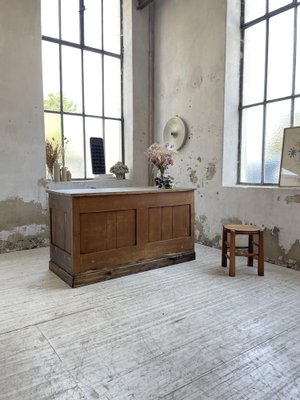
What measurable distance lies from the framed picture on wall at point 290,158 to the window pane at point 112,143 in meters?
3.06

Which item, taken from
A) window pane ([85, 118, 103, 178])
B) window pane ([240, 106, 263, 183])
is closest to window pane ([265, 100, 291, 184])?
window pane ([240, 106, 263, 183])

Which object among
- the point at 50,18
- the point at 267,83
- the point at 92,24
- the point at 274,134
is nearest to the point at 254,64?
the point at 267,83

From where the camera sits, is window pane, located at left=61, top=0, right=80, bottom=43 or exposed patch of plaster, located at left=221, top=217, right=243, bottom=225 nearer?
exposed patch of plaster, located at left=221, top=217, right=243, bottom=225

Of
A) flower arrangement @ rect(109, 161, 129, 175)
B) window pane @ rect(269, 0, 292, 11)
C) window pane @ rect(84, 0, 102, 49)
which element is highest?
window pane @ rect(84, 0, 102, 49)

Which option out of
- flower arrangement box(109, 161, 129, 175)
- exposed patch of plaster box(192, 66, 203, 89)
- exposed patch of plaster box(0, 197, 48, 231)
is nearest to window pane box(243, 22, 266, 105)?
exposed patch of plaster box(192, 66, 203, 89)

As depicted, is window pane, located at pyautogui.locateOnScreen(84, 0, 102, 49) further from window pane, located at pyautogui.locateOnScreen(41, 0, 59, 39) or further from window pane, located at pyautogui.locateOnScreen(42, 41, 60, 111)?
window pane, located at pyautogui.locateOnScreen(42, 41, 60, 111)

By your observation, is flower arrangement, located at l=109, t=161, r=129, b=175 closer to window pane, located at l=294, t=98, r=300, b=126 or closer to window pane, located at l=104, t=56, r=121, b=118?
window pane, located at l=104, t=56, r=121, b=118

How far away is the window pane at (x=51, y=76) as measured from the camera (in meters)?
4.64

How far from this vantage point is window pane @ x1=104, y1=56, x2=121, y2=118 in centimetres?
533

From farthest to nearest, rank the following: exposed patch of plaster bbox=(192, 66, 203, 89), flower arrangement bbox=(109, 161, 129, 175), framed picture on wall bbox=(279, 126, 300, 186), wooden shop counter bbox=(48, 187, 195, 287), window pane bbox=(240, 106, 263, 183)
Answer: flower arrangement bbox=(109, 161, 129, 175)
exposed patch of plaster bbox=(192, 66, 203, 89)
window pane bbox=(240, 106, 263, 183)
framed picture on wall bbox=(279, 126, 300, 186)
wooden shop counter bbox=(48, 187, 195, 287)

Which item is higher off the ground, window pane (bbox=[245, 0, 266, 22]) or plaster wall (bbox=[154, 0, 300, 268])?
window pane (bbox=[245, 0, 266, 22])

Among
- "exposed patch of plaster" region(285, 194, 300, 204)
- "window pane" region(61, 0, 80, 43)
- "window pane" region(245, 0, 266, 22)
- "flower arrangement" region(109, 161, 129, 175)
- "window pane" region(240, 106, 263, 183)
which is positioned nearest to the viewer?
"exposed patch of plaster" region(285, 194, 300, 204)

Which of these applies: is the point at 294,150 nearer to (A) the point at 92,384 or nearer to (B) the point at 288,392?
(B) the point at 288,392

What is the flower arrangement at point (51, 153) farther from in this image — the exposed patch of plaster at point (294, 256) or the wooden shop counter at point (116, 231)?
the exposed patch of plaster at point (294, 256)
